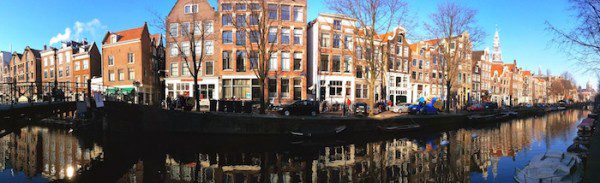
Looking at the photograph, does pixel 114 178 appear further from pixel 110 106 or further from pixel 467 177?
pixel 467 177

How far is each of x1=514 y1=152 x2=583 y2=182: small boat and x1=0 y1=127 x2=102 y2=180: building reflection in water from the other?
832 inches

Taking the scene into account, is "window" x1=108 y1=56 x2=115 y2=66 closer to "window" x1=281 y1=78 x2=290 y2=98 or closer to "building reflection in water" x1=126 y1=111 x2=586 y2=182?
"window" x1=281 y1=78 x2=290 y2=98

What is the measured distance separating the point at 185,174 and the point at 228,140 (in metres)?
8.69

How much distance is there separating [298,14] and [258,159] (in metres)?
27.2

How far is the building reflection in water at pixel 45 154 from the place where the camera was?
16.7 m

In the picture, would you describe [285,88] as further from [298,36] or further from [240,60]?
[298,36]

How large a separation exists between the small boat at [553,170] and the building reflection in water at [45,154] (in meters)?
21.1

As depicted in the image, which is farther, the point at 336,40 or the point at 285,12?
the point at 336,40

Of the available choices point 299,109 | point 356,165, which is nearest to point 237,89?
point 299,109

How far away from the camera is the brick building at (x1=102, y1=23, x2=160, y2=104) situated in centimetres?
4788

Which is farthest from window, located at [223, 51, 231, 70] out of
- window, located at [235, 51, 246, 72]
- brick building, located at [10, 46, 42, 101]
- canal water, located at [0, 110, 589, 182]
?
brick building, located at [10, 46, 42, 101]

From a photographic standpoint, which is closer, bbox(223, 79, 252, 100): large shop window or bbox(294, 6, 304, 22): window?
bbox(223, 79, 252, 100): large shop window

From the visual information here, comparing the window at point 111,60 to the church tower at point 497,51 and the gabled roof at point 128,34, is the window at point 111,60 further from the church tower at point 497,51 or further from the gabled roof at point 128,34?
the church tower at point 497,51

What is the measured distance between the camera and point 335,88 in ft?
146
